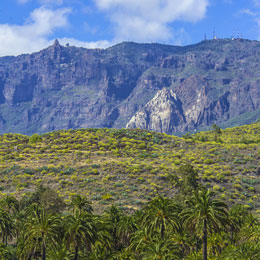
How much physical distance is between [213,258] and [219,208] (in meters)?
10.5

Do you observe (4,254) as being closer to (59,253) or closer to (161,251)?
(59,253)

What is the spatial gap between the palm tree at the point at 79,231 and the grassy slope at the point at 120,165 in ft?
105

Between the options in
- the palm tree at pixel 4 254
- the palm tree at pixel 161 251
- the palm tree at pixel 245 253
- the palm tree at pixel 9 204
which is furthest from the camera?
the palm tree at pixel 9 204

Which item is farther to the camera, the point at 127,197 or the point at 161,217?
the point at 127,197

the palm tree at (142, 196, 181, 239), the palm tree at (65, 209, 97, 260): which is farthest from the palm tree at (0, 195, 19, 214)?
the palm tree at (142, 196, 181, 239)

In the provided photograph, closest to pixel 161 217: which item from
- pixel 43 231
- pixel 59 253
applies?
pixel 59 253

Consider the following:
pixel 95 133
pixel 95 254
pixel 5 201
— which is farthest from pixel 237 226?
pixel 95 133

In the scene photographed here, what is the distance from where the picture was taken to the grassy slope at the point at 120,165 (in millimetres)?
91938

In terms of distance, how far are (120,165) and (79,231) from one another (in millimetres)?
58500

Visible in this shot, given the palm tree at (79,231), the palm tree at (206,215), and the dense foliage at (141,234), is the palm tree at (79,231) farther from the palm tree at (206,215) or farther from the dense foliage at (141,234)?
the palm tree at (206,215)

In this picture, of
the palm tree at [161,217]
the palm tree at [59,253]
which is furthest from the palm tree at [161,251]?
the palm tree at [59,253]

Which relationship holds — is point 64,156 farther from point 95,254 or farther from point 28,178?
point 95,254

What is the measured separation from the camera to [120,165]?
352 feet

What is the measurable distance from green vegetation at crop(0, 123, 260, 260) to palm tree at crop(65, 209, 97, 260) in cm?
13
